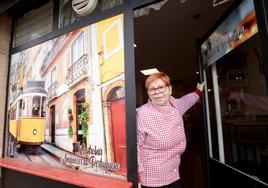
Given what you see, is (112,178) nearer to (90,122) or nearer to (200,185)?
(90,122)

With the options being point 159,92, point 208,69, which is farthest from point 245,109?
point 159,92

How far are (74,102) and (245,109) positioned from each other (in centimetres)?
166

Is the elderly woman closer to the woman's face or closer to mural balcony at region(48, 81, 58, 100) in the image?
the woman's face

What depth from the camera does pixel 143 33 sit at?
3.83 metres

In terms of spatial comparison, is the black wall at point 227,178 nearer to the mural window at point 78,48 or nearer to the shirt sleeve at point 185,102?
the shirt sleeve at point 185,102

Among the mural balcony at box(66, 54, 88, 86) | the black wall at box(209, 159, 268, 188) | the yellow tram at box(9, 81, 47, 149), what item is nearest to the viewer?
the black wall at box(209, 159, 268, 188)

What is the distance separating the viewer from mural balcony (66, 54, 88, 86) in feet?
7.17

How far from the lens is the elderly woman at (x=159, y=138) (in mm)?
1762

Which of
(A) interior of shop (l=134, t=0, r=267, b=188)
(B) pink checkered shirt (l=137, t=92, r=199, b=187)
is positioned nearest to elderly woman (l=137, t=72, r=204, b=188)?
(B) pink checkered shirt (l=137, t=92, r=199, b=187)

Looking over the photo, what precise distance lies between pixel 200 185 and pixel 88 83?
2.56m

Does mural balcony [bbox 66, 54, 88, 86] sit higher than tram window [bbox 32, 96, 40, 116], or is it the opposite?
mural balcony [bbox 66, 54, 88, 86]

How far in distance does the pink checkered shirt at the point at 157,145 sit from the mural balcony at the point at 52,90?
1173mm

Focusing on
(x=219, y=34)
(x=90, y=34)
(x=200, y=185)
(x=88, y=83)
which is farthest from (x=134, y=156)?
(x=200, y=185)

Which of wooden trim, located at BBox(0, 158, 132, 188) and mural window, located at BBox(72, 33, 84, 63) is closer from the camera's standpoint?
wooden trim, located at BBox(0, 158, 132, 188)
